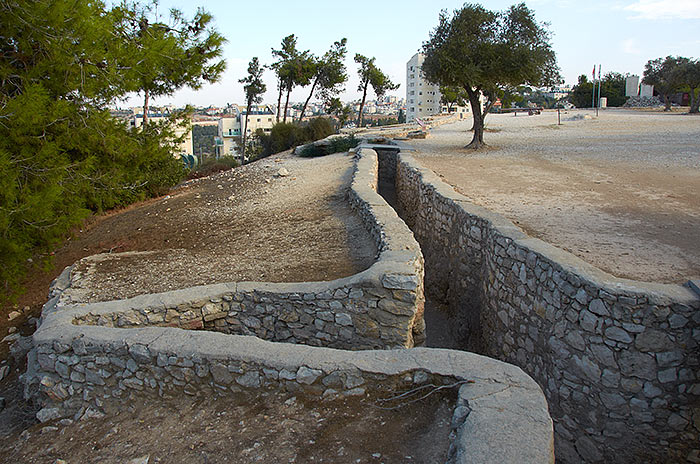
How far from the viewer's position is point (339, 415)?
3219mm

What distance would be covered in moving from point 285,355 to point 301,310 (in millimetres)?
1350

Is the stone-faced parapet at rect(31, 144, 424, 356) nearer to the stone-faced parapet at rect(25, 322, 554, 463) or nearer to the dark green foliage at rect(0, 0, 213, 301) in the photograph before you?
the stone-faced parapet at rect(25, 322, 554, 463)

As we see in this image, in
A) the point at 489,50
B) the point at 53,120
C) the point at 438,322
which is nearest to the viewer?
the point at 53,120

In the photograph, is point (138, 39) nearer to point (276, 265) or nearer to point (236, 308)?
point (276, 265)

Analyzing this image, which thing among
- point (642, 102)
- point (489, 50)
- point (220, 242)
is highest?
point (642, 102)

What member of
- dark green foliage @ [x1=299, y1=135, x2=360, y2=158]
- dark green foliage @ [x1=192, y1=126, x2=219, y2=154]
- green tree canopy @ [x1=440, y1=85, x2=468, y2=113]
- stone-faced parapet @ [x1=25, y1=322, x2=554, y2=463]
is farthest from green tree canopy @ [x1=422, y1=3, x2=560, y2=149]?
dark green foliage @ [x1=192, y1=126, x2=219, y2=154]

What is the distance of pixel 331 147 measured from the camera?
1734cm

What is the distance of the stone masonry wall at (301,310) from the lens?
4.72m

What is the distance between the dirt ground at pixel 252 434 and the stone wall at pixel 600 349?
2.03m

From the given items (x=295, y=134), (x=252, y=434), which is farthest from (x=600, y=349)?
(x=295, y=134)

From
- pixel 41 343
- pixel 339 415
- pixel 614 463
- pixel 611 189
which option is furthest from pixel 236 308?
pixel 611 189

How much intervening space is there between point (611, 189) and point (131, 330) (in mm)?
8219

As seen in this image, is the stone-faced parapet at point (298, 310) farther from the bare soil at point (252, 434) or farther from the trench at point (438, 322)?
the trench at point (438, 322)

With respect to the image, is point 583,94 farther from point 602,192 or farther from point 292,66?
point 602,192
